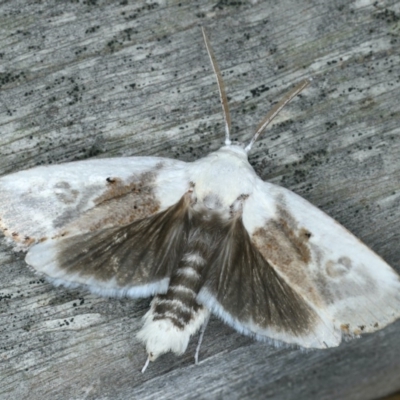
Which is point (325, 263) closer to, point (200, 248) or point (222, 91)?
point (200, 248)

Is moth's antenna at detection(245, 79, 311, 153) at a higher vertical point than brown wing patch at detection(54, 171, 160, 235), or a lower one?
higher

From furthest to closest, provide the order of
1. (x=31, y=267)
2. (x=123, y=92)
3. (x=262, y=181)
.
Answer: (x=123, y=92)
(x=262, y=181)
(x=31, y=267)

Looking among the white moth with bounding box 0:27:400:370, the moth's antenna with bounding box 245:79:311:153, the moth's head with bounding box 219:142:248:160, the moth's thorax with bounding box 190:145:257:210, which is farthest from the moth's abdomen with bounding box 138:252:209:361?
the moth's antenna with bounding box 245:79:311:153

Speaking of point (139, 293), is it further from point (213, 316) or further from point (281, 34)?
→ point (281, 34)

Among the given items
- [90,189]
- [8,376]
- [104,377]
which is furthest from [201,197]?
[8,376]

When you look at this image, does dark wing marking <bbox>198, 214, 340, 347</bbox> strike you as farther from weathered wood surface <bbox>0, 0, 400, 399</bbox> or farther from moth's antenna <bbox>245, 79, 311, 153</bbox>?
moth's antenna <bbox>245, 79, 311, 153</bbox>

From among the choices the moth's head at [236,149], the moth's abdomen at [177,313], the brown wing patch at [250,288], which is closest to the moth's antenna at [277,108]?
the moth's head at [236,149]
